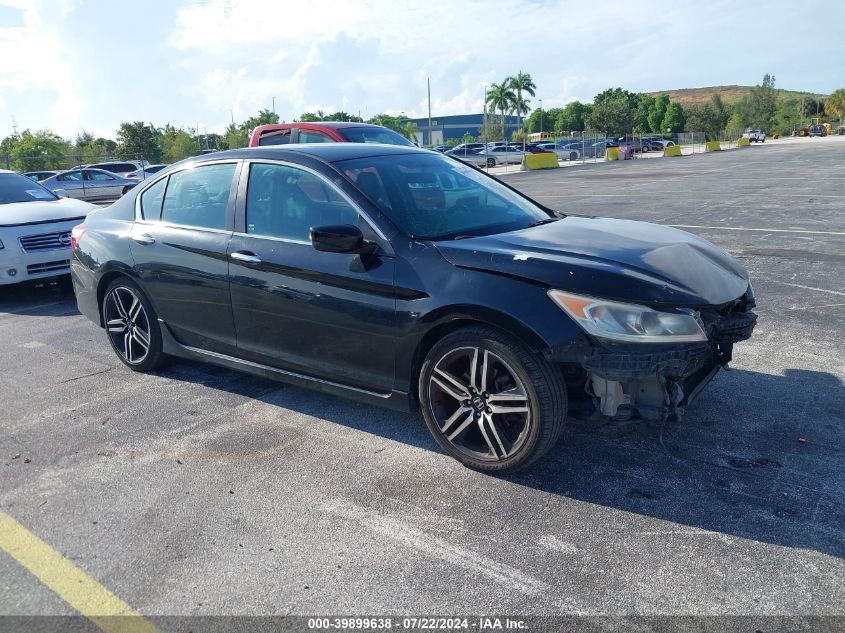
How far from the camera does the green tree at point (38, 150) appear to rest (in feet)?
128

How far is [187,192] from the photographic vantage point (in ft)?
16.5

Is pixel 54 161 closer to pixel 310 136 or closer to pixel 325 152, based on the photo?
pixel 310 136

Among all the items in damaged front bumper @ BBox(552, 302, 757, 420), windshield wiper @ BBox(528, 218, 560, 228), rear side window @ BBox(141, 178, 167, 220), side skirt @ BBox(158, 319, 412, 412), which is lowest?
side skirt @ BBox(158, 319, 412, 412)

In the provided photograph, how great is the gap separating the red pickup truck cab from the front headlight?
350 inches

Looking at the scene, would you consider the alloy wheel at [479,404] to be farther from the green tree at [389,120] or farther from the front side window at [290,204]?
the green tree at [389,120]

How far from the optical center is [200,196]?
493 cm

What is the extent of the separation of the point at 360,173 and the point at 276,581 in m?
2.35

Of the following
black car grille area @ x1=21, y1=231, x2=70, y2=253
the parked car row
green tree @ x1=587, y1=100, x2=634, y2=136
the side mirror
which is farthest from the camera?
green tree @ x1=587, y1=100, x2=634, y2=136

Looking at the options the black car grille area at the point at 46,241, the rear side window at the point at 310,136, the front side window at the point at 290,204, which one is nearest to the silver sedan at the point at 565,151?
the rear side window at the point at 310,136

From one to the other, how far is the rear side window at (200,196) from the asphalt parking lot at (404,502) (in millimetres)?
1186

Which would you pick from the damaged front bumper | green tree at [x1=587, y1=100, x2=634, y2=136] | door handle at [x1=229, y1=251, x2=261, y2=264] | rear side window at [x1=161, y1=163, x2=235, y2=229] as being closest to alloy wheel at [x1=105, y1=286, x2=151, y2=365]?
rear side window at [x1=161, y1=163, x2=235, y2=229]

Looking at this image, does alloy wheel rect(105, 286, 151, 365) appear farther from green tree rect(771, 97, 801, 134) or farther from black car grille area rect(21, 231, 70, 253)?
green tree rect(771, 97, 801, 134)

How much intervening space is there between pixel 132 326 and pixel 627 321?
3.75 metres

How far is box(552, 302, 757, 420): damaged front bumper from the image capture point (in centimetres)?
328
